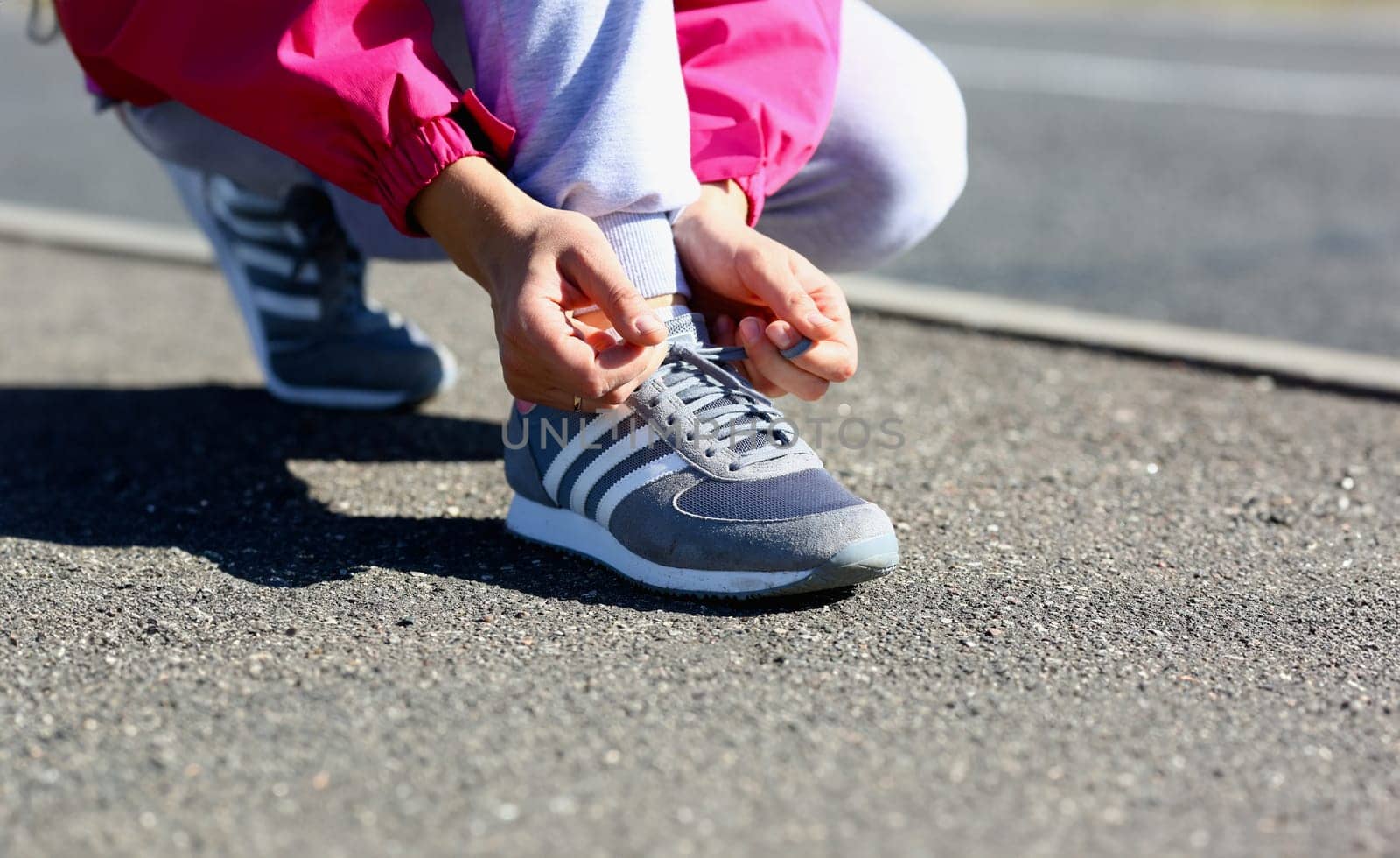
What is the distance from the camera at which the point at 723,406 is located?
60.2 inches

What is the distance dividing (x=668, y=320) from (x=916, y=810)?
2.08 feet

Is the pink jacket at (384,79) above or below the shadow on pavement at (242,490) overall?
above

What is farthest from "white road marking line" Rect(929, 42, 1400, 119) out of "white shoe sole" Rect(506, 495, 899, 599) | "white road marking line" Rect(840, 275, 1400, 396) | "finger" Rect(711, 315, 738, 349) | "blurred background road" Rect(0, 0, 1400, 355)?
"white shoe sole" Rect(506, 495, 899, 599)

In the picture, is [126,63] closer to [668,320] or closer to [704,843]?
[668,320]

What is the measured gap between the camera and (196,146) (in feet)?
6.30

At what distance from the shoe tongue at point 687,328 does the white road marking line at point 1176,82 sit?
4.88 meters

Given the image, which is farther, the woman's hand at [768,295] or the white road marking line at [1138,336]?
the white road marking line at [1138,336]

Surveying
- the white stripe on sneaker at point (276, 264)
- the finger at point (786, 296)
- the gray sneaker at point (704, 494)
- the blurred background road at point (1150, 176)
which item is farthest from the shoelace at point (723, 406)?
the white stripe on sneaker at point (276, 264)

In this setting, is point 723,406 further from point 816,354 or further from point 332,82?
point 332,82

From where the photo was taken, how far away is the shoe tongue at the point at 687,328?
1.54 meters

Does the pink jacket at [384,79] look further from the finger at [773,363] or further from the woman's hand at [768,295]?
the finger at [773,363]

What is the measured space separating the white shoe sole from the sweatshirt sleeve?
0.40 m

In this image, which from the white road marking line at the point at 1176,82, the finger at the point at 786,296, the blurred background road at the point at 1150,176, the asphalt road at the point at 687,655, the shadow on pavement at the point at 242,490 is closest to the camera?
the asphalt road at the point at 687,655

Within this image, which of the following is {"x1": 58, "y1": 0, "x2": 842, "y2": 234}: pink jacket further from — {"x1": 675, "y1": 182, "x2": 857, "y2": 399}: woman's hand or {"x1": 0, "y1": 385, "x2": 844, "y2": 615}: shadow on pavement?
{"x1": 0, "y1": 385, "x2": 844, "y2": 615}: shadow on pavement
